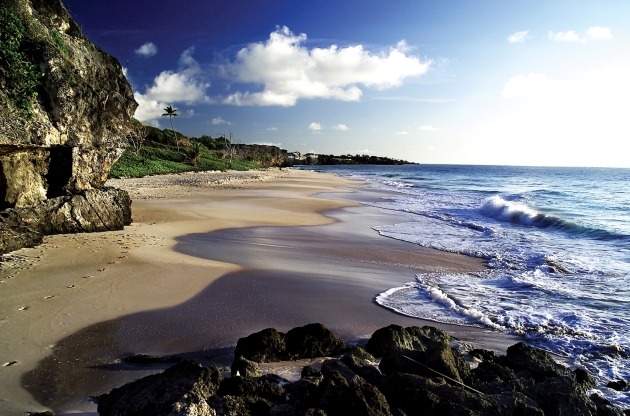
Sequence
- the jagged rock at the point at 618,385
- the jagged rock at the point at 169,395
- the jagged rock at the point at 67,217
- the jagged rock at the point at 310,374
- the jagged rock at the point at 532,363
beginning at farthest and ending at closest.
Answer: the jagged rock at the point at 67,217, the jagged rock at the point at 618,385, the jagged rock at the point at 532,363, the jagged rock at the point at 310,374, the jagged rock at the point at 169,395

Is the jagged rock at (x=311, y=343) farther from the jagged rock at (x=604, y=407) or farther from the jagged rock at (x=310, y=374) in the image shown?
the jagged rock at (x=604, y=407)

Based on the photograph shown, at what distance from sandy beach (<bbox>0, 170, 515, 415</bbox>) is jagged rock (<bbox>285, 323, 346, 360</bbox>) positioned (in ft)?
→ 2.32

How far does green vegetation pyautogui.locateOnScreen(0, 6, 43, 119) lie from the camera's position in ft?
24.1

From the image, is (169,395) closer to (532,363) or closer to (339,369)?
(339,369)

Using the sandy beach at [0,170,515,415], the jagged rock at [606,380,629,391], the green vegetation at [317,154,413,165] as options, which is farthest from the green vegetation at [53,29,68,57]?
the green vegetation at [317,154,413,165]

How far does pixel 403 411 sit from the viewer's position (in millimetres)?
2963

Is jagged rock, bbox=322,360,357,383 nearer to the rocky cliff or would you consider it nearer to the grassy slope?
the rocky cliff

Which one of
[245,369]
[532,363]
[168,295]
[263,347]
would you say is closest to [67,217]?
[168,295]

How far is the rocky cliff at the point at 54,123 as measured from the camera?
24.8 feet

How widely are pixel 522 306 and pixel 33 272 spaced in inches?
316

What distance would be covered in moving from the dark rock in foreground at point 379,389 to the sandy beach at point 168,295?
916 millimetres

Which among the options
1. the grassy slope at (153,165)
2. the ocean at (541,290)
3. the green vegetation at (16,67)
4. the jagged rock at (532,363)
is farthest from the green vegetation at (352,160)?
the jagged rock at (532,363)

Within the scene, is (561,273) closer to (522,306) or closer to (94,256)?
(522,306)

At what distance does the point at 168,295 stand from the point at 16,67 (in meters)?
5.61
